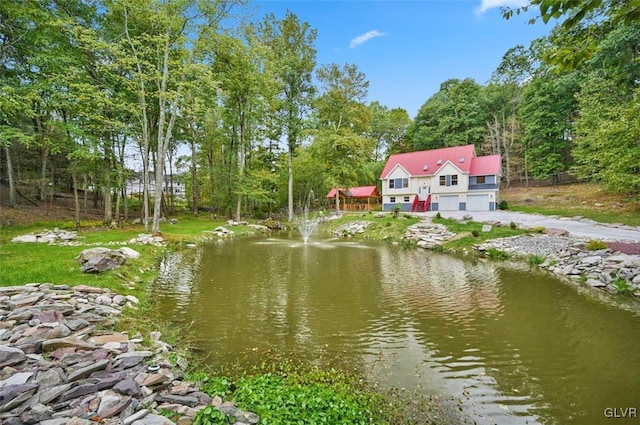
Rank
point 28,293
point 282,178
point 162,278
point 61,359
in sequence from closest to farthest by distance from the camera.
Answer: point 61,359 < point 28,293 < point 162,278 < point 282,178

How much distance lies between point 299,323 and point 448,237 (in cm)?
1489

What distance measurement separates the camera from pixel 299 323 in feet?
21.8

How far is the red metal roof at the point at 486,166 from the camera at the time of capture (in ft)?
104

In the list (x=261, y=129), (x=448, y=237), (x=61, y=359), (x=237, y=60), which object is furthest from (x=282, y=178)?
(x=61, y=359)

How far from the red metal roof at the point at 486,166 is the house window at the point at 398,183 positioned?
7.03 meters

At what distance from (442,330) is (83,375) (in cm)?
624

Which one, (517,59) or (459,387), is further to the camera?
(517,59)

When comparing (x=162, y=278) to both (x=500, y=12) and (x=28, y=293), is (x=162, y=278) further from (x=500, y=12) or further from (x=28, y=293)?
(x=500, y=12)

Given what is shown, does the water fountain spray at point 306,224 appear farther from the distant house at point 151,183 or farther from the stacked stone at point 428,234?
the distant house at point 151,183

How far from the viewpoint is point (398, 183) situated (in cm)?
3638

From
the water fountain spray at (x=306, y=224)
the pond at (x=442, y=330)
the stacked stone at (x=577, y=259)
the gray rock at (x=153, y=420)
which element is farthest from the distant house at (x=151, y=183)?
the stacked stone at (x=577, y=259)

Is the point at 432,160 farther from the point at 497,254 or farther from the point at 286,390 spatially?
the point at 286,390

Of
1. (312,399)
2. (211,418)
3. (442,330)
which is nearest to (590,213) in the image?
(442,330)

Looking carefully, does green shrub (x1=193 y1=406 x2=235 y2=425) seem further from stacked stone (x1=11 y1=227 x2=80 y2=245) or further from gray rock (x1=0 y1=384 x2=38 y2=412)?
stacked stone (x1=11 y1=227 x2=80 y2=245)
